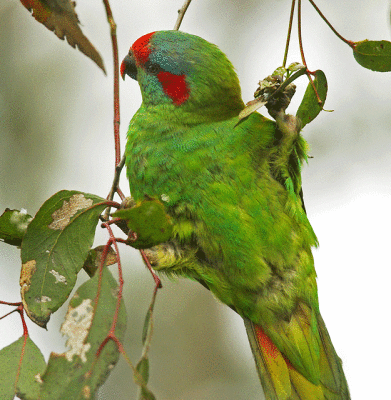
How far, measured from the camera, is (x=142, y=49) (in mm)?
2312

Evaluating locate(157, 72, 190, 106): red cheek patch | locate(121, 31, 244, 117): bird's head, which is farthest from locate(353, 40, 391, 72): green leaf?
locate(157, 72, 190, 106): red cheek patch

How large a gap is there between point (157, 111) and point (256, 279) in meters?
0.87

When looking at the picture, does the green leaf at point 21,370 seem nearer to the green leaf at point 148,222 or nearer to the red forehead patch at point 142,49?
the green leaf at point 148,222

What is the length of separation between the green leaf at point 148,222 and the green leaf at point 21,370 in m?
0.52

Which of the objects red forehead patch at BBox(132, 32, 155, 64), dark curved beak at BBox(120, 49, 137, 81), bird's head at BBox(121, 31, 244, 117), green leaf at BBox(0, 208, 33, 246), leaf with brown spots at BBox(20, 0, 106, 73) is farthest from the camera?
dark curved beak at BBox(120, 49, 137, 81)

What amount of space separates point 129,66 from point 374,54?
51.3 inches

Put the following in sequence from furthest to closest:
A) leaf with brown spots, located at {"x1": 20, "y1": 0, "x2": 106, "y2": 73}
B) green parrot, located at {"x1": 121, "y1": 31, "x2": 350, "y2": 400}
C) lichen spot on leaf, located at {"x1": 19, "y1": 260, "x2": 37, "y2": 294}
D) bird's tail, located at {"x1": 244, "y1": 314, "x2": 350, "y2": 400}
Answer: bird's tail, located at {"x1": 244, "y1": 314, "x2": 350, "y2": 400}, green parrot, located at {"x1": 121, "y1": 31, "x2": 350, "y2": 400}, leaf with brown spots, located at {"x1": 20, "y1": 0, "x2": 106, "y2": 73}, lichen spot on leaf, located at {"x1": 19, "y1": 260, "x2": 37, "y2": 294}

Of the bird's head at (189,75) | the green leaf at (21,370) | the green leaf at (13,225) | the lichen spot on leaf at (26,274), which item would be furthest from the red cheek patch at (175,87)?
the green leaf at (21,370)

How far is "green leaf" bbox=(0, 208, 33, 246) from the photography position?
5.03 feet

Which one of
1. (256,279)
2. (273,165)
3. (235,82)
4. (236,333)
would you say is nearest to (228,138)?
(273,165)

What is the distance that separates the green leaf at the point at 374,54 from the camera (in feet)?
5.17

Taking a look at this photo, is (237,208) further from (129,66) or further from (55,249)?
(129,66)

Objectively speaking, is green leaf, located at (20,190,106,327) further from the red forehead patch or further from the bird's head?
the red forehead patch

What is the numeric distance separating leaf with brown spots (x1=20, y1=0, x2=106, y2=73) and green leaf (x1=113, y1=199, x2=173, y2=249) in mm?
622
